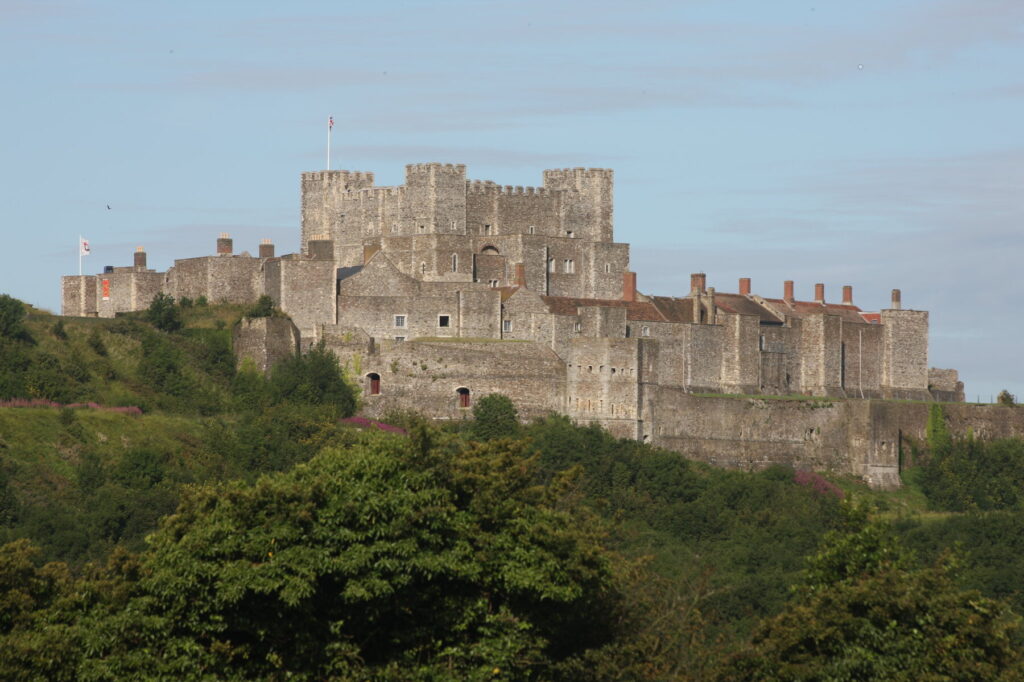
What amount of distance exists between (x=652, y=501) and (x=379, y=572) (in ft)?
93.7

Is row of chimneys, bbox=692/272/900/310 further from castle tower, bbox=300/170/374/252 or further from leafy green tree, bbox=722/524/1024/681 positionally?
leafy green tree, bbox=722/524/1024/681

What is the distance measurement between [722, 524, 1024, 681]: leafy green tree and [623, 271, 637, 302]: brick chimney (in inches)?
1465

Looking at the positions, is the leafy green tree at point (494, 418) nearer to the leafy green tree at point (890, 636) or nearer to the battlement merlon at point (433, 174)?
the battlement merlon at point (433, 174)

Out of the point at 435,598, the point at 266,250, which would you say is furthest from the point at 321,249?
the point at 435,598

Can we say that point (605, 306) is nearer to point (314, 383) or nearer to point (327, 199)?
point (314, 383)

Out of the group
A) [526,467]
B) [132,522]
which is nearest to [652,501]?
[132,522]

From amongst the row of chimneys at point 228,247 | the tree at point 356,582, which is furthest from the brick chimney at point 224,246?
the tree at point 356,582

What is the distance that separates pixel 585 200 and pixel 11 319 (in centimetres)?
2212

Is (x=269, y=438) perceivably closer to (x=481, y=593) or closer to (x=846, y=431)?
(x=846, y=431)

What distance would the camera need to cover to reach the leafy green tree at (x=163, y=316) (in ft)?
222

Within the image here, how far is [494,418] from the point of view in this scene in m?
63.4

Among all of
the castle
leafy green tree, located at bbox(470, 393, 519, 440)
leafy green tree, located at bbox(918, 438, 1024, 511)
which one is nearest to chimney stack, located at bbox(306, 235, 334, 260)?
the castle

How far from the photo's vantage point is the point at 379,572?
33.2 meters

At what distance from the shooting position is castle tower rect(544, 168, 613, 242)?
248 ft
